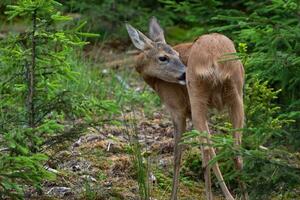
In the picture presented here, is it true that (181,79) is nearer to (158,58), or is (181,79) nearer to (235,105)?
(158,58)

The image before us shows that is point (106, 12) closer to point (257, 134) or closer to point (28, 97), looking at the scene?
point (28, 97)

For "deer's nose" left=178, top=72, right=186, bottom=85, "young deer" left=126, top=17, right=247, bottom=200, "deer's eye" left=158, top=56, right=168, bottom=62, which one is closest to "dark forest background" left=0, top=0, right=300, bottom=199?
"young deer" left=126, top=17, right=247, bottom=200

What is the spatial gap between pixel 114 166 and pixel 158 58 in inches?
44.7

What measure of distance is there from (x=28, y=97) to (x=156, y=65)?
5.47 ft

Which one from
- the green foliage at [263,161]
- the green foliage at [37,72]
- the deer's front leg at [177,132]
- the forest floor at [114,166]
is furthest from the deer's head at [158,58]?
the green foliage at [263,161]

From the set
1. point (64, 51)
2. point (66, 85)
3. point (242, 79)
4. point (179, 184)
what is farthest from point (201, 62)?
point (66, 85)

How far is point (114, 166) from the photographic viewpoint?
8.11m

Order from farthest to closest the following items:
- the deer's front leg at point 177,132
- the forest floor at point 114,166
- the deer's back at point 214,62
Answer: the deer's front leg at point 177,132 → the forest floor at point 114,166 → the deer's back at point 214,62

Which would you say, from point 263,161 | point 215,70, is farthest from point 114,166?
point 263,161

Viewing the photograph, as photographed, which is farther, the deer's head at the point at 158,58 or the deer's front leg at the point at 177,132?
the deer's head at the point at 158,58

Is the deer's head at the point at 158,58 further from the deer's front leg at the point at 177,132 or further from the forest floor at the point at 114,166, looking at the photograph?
the forest floor at the point at 114,166

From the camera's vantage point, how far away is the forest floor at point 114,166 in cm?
716

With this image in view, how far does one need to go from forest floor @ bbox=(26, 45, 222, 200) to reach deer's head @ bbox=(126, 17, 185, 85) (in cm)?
54

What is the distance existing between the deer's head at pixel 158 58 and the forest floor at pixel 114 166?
54cm
